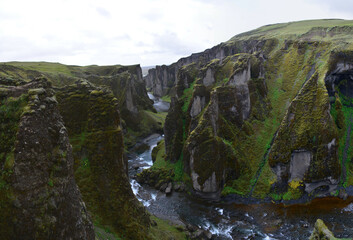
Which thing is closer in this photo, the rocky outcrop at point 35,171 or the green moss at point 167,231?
the rocky outcrop at point 35,171

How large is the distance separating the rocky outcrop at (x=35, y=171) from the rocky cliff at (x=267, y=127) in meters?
30.7

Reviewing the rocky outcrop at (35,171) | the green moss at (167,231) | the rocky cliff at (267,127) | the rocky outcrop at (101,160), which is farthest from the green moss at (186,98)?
the rocky outcrop at (35,171)

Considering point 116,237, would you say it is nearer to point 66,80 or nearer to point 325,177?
point 325,177

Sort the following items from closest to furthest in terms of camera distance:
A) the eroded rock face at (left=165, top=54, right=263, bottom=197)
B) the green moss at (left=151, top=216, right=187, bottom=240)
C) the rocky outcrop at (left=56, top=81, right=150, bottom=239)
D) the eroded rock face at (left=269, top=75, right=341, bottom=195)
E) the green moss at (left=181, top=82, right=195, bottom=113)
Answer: the rocky outcrop at (left=56, top=81, right=150, bottom=239) → the green moss at (left=151, top=216, right=187, bottom=240) → the eroded rock face at (left=269, top=75, right=341, bottom=195) → the eroded rock face at (left=165, top=54, right=263, bottom=197) → the green moss at (left=181, top=82, right=195, bottom=113)

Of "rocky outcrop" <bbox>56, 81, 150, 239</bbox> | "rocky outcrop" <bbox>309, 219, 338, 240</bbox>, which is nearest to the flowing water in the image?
"rocky outcrop" <bbox>309, 219, 338, 240</bbox>

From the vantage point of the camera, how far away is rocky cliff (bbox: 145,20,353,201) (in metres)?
40.2

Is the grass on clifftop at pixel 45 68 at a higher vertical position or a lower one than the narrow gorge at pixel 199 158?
higher

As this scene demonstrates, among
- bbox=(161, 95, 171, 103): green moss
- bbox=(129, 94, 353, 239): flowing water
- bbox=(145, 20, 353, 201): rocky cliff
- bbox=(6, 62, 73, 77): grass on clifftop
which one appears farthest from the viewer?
bbox=(161, 95, 171, 103): green moss

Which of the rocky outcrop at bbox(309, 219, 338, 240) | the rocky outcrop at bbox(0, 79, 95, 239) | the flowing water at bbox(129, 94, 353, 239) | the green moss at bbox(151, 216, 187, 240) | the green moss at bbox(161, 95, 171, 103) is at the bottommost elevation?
the flowing water at bbox(129, 94, 353, 239)

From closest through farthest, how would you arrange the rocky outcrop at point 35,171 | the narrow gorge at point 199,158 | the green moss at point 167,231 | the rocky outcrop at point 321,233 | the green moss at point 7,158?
the green moss at point 7,158
the rocky outcrop at point 35,171
the narrow gorge at point 199,158
the rocky outcrop at point 321,233
the green moss at point 167,231

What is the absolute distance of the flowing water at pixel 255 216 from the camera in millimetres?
32969

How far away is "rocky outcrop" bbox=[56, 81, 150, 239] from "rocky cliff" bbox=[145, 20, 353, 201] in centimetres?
2044

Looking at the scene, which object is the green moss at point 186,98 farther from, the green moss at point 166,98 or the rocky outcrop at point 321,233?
the green moss at point 166,98

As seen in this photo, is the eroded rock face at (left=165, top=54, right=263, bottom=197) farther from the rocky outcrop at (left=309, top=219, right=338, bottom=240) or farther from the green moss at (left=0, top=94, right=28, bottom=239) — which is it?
the green moss at (left=0, top=94, right=28, bottom=239)
